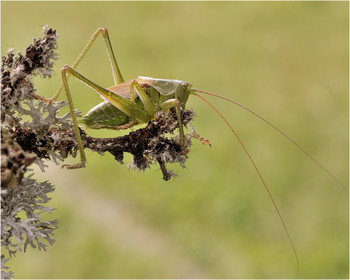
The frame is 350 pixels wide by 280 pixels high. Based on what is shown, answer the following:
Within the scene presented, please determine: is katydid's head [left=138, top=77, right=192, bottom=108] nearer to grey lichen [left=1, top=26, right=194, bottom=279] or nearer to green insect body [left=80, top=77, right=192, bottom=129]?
green insect body [left=80, top=77, right=192, bottom=129]

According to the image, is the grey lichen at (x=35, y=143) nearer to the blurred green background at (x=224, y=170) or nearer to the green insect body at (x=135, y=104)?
the green insect body at (x=135, y=104)

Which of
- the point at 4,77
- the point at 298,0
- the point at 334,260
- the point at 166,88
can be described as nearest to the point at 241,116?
the point at 334,260

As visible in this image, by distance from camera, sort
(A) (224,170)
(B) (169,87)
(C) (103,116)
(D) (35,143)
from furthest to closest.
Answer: (A) (224,170) < (B) (169,87) < (C) (103,116) < (D) (35,143)

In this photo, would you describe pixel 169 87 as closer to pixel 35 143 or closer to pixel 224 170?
pixel 35 143

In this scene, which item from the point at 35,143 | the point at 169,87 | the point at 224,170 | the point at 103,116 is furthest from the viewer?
the point at 224,170

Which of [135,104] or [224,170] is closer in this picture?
[135,104]

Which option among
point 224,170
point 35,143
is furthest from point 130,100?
point 224,170
